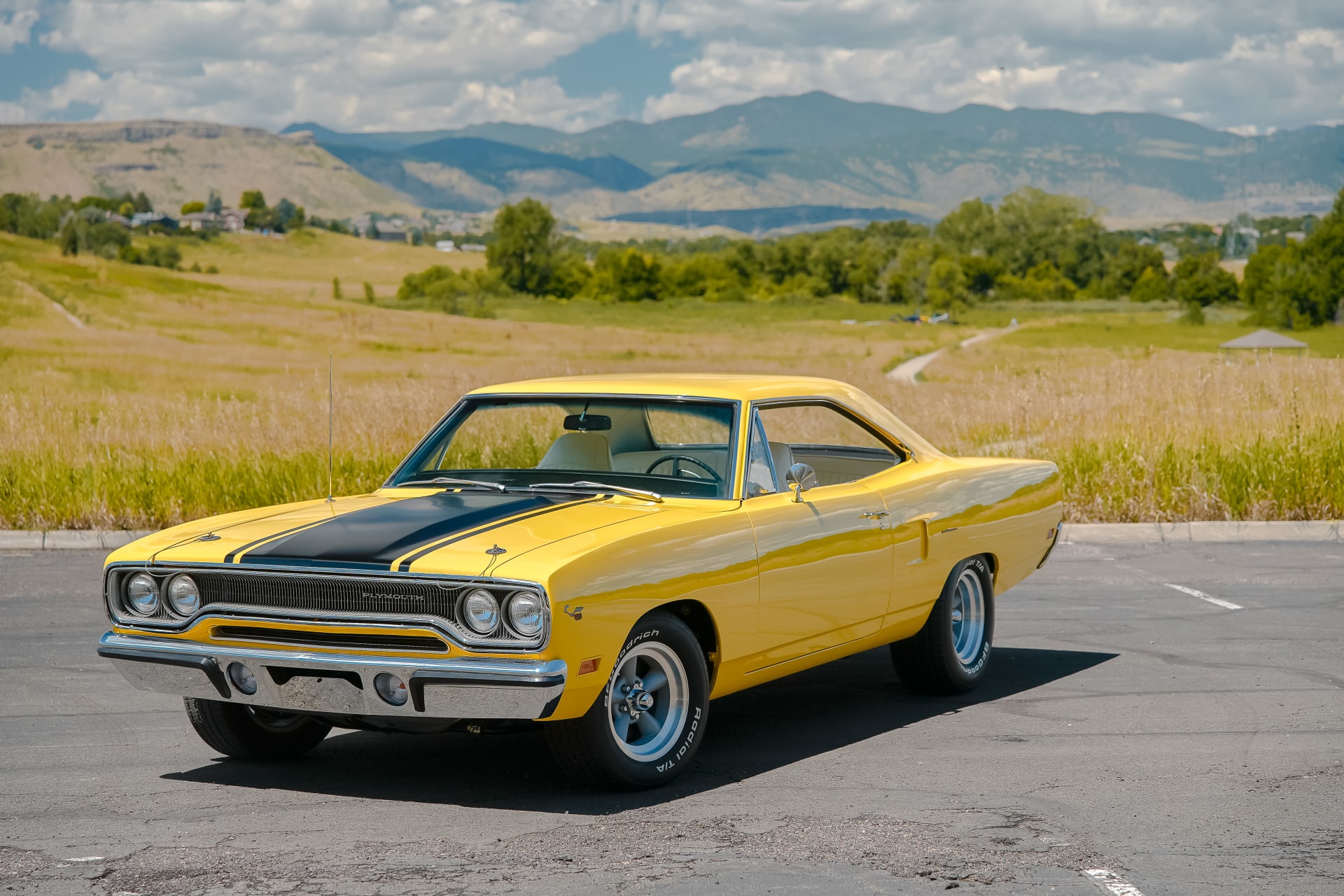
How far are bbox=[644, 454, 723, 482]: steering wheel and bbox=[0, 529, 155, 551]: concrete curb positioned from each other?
7648 millimetres

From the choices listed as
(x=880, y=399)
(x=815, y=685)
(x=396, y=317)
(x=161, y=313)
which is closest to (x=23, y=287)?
(x=161, y=313)

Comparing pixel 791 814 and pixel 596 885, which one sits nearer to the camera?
pixel 596 885

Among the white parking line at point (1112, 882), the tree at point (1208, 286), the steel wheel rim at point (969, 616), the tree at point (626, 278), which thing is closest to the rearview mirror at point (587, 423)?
the steel wheel rim at point (969, 616)

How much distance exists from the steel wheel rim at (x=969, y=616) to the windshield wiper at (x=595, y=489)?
2159 millimetres

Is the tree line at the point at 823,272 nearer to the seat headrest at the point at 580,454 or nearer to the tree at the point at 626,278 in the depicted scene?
the tree at the point at 626,278

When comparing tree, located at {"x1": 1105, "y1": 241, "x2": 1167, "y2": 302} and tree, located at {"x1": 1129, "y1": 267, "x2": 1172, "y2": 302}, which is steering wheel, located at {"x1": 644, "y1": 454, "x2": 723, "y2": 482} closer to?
tree, located at {"x1": 1129, "y1": 267, "x2": 1172, "y2": 302}

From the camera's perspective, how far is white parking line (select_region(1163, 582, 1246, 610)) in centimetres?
972

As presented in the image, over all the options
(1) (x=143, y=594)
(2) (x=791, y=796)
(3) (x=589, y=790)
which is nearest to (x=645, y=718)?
(3) (x=589, y=790)

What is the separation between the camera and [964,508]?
24.0 ft

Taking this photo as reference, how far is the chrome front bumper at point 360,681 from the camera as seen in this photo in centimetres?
491

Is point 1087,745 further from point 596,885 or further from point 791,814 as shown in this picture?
point 596,885

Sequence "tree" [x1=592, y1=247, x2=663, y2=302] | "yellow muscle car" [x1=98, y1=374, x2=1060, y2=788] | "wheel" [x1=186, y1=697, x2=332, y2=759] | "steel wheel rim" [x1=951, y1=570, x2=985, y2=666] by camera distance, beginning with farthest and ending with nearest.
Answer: "tree" [x1=592, y1=247, x2=663, y2=302] < "steel wheel rim" [x1=951, y1=570, x2=985, y2=666] < "wheel" [x1=186, y1=697, x2=332, y2=759] < "yellow muscle car" [x1=98, y1=374, x2=1060, y2=788]

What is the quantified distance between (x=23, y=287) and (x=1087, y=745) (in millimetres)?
85467

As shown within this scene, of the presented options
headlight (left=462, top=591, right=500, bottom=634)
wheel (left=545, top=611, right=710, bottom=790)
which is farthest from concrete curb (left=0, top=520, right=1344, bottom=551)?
headlight (left=462, top=591, right=500, bottom=634)
